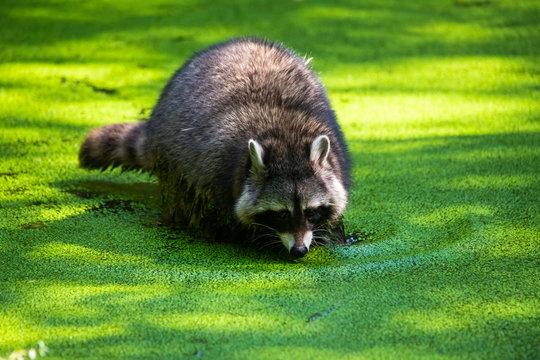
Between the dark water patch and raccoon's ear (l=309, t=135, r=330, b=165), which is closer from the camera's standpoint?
raccoon's ear (l=309, t=135, r=330, b=165)

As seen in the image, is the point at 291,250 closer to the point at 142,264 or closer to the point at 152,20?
the point at 142,264

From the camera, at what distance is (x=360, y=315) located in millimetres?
3102

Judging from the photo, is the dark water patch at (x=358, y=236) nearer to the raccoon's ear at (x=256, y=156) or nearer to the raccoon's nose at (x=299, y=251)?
the raccoon's nose at (x=299, y=251)

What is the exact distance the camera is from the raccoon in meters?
3.85

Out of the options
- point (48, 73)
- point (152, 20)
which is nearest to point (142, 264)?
point (48, 73)

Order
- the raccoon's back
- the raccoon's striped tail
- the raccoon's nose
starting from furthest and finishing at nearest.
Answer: the raccoon's striped tail → the raccoon's back → the raccoon's nose

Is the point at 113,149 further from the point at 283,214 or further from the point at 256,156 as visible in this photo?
the point at 283,214

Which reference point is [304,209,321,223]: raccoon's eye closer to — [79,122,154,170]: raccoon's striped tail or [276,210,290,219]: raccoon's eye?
Result: [276,210,290,219]: raccoon's eye

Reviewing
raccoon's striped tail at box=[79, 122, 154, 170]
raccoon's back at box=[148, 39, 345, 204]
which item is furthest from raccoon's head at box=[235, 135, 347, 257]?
raccoon's striped tail at box=[79, 122, 154, 170]

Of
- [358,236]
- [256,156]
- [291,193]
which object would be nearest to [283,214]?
[291,193]

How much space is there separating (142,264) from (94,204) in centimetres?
96

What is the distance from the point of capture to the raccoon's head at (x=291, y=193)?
12.5 ft

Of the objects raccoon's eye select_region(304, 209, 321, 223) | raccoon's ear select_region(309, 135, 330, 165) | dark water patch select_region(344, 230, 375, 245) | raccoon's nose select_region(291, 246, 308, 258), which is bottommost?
dark water patch select_region(344, 230, 375, 245)

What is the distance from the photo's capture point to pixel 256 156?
380cm
